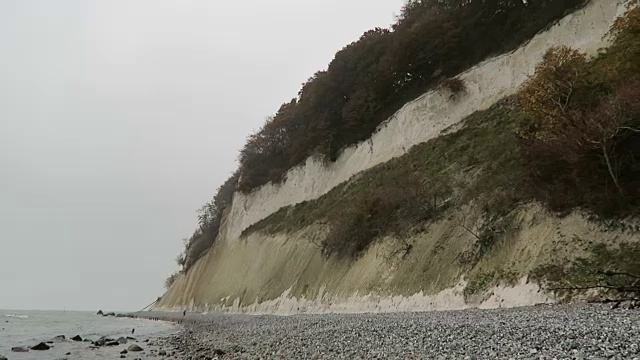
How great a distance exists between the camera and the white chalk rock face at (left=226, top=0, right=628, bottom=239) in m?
23.2

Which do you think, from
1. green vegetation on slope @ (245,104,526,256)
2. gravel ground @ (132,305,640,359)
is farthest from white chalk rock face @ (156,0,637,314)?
gravel ground @ (132,305,640,359)

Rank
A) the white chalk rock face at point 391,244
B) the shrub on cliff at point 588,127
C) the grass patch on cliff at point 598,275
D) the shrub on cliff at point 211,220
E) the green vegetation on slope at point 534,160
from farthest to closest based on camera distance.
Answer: the shrub on cliff at point 211,220 < the white chalk rock face at point 391,244 < the green vegetation on slope at point 534,160 < the shrub on cliff at point 588,127 < the grass patch on cliff at point 598,275

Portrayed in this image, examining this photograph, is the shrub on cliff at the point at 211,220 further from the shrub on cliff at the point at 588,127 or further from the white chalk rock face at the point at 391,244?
the shrub on cliff at the point at 588,127

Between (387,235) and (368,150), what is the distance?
11375 mm

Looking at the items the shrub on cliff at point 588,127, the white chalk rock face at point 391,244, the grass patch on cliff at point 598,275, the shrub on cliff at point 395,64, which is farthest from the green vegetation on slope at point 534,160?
the shrub on cliff at point 395,64

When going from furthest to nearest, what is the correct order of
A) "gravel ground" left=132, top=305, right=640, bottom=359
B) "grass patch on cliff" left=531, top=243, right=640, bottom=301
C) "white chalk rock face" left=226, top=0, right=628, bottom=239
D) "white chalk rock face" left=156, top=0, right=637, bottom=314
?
"white chalk rock face" left=226, top=0, right=628, bottom=239 → "white chalk rock face" left=156, top=0, right=637, bottom=314 → "grass patch on cliff" left=531, top=243, right=640, bottom=301 → "gravel ground" left=132, top=305, right=640, bottom=359

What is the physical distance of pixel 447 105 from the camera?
98.7 feet

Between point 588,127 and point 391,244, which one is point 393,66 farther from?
point 588,127

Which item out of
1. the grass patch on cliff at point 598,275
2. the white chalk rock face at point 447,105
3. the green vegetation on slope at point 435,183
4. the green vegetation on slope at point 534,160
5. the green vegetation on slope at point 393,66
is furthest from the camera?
the green vegetation on slope at point 393,66

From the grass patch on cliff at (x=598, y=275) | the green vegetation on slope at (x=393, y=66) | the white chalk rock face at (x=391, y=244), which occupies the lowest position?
the grass patch on cliff at (x=598, y=275)

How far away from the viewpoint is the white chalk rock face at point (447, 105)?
76.1ft

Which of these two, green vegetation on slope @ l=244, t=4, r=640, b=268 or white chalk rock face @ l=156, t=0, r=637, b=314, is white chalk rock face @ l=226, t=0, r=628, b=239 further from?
green vegetation on slope @ l=244, t=4, r=640, b=268

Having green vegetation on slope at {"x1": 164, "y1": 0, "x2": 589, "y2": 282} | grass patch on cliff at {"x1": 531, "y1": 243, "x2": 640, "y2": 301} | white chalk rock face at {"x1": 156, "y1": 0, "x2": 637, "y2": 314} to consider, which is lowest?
grass patch on cliff at {"x1": 531, "y1": 243, "x2": 640, "y2": 301}

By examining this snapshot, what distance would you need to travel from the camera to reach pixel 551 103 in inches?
731
